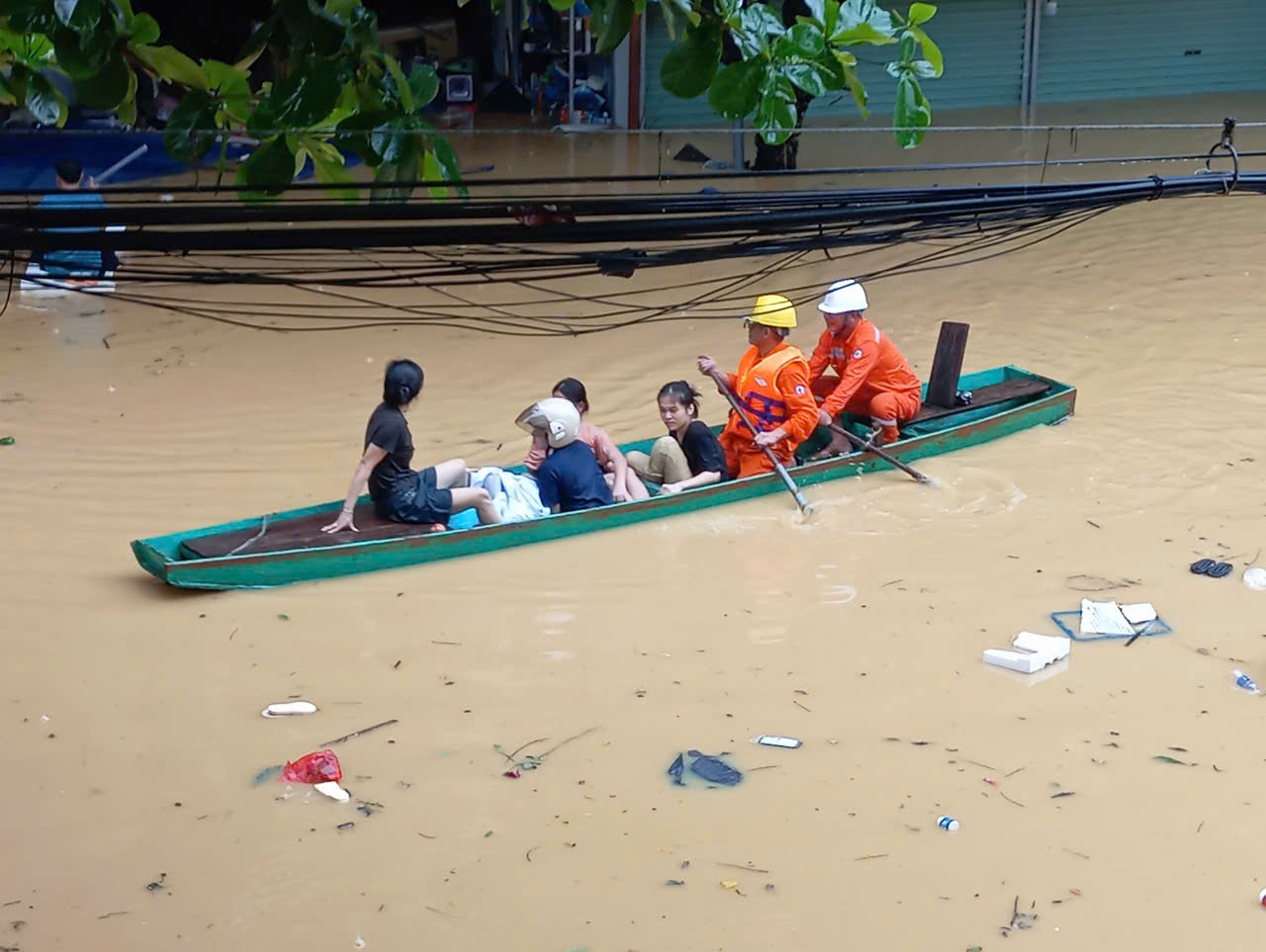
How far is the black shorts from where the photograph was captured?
27.4 feet

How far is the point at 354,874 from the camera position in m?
5.69

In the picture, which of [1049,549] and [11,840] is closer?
[11,840]

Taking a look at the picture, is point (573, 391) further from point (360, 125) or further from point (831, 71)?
point (360, 125)

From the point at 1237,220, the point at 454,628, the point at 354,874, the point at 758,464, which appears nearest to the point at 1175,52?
the point at 1237,220

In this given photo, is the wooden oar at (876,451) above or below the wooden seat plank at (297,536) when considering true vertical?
above

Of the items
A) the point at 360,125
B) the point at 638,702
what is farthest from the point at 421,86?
the point at 638,702

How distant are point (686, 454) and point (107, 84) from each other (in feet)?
20.9

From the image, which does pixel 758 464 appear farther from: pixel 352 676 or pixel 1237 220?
pixel 1237 220

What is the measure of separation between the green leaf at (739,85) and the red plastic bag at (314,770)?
3989mm

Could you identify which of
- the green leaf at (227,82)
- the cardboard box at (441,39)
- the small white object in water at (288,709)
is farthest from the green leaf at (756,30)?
the cardboard box at (441,39)

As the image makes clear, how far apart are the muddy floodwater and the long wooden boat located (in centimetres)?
13

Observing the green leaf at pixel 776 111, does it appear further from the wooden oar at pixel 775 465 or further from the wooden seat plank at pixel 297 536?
the wooden oar at pixel 775 465

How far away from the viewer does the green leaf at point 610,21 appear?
125 inches

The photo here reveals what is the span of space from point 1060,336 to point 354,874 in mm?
9406
